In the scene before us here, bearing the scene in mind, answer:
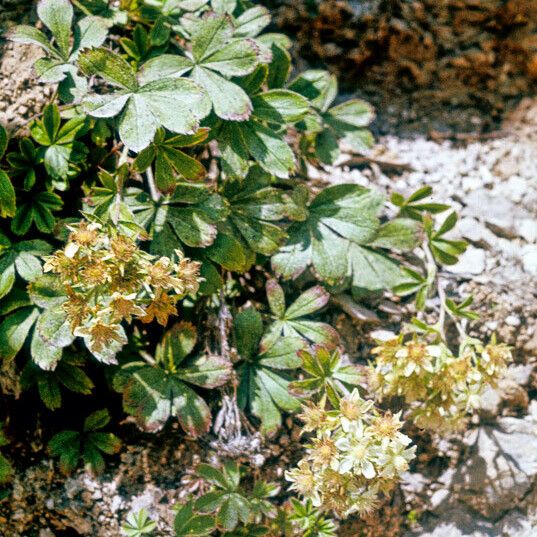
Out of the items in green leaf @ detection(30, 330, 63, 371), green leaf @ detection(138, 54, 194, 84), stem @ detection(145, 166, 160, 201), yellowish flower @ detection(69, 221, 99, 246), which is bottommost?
green leaf @ detection(30, 330, 63, 371)

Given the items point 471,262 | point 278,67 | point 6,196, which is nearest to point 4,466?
point 6,196

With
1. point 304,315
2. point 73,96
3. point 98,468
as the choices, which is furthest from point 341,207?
point 98,468

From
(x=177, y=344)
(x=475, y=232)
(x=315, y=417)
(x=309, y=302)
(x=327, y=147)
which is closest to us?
(x=315, y=417)

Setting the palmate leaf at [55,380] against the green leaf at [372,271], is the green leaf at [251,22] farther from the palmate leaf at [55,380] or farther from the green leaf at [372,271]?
the palmate leaf at [55,380]

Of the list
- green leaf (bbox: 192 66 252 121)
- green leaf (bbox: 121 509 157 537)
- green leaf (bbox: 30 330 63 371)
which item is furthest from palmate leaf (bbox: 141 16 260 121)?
green leaf (bbox: 121 509 157 537)

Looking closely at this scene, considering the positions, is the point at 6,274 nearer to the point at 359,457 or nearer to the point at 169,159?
the point at 169,159

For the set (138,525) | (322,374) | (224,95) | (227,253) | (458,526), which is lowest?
(458,526)

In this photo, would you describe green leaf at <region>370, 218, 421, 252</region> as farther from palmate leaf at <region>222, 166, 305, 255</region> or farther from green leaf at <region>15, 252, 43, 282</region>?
green leaf at <region>15, 252, 43, 282</region>
